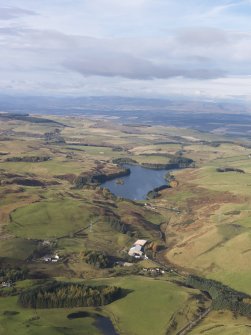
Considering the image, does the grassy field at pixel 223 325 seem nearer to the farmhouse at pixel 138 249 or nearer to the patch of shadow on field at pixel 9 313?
the patch of shadow on field at pixel 9 313

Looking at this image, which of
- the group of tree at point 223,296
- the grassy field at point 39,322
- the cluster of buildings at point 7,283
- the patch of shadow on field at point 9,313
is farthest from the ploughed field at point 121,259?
the group of tree at point 223,296

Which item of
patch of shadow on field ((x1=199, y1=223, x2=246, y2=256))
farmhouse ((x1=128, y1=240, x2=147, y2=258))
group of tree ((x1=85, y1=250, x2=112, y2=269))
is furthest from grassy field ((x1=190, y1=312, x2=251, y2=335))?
patch of shadow on field ((x1=199, y1=223, x2=246, y2=256))

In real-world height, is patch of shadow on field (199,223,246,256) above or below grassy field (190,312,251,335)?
above

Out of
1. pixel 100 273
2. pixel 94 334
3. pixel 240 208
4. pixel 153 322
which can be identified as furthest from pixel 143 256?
pixel 240 208

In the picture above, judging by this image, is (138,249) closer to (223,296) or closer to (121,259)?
(121,259)

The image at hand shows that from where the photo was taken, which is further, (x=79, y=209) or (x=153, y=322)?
(x=79, y=209)

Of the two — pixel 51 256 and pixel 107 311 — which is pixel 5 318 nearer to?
pixel 107 311

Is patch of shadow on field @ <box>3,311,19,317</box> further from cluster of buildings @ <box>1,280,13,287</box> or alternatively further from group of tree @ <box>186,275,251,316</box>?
group of tree @ <box>186,275,251,316</box>
